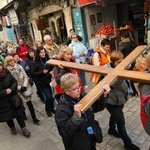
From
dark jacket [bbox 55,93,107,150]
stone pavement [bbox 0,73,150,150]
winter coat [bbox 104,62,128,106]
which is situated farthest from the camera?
stone pavement [bbox 0,73,150,150]

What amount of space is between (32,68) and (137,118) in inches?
103

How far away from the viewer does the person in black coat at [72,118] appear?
1977 mm

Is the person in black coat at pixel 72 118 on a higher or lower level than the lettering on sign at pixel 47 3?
lower

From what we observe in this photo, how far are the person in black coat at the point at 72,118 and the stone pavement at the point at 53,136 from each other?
4.11ft

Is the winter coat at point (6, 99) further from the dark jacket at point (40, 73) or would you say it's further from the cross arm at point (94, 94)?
the cross arm at point (94, 94)

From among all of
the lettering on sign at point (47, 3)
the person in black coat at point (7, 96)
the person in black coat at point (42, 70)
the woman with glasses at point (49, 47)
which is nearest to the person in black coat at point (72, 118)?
the person in black coat at point (7, 96)

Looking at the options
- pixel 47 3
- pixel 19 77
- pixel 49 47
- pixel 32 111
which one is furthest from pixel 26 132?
pixel 47 3

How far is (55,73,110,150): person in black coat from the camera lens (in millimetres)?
1977

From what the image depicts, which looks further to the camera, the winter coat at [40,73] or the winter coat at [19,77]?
the winter coat at [40,73]

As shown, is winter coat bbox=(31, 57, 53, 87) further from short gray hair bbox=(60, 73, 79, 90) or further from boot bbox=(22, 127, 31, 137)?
short gray hair bbox=(60, 73, 79, 90)

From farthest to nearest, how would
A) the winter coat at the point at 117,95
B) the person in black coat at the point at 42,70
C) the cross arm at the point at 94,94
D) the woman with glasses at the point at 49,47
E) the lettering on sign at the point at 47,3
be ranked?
the lettering on sign at the point at 47,3, the woman with glasses at the point at 49,47, the person in black coat at the point at 42,70, the winter coat at the point at 117,95, the cross arm at the point at 94,94

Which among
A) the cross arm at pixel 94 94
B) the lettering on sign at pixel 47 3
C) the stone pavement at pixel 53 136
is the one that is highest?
the lettering on sign at pixel 47 3

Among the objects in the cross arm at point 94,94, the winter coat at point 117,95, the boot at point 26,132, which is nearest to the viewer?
the cross arm at point 94,94

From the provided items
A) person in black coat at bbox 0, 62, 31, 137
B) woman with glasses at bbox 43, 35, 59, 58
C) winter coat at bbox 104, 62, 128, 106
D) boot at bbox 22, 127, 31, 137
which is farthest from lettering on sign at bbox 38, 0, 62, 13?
winter coat at bbox 104, 62, 128, 106
